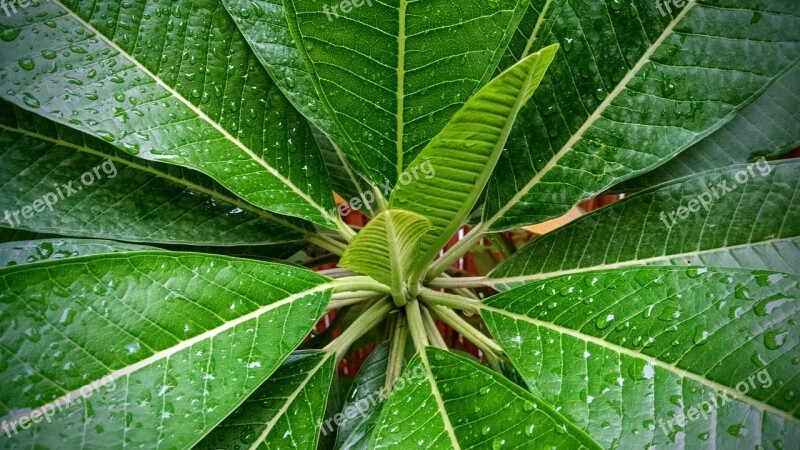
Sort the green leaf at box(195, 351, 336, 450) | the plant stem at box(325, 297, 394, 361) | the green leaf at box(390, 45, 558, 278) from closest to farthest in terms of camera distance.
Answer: the green leaf at box(390, 45, 558, 278)
the green leaf at box(195, 351, 336, 450)
the plant stem at box(325, 297, 394, 361)

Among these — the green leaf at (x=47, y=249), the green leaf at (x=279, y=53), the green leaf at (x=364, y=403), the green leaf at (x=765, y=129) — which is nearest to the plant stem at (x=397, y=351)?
the green leaf at (x=364, y=403)

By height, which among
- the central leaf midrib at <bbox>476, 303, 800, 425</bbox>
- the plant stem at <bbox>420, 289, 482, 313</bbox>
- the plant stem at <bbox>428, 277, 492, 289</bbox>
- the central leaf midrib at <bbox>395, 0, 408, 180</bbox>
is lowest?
the plant stem at <bbox>428, 277, 492, 289</bbox>

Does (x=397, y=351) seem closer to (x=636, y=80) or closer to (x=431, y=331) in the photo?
(x=431, y=331)

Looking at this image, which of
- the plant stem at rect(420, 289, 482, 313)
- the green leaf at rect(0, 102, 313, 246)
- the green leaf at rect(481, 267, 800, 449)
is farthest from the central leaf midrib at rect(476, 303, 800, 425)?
the green leaf at rect(0, 102, 313, 246)

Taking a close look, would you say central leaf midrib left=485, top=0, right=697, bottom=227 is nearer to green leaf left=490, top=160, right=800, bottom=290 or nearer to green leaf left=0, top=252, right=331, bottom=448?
green leaf left=490, top=160, right=800, bottom=290

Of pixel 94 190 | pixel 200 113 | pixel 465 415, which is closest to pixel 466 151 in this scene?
pixel 465 415

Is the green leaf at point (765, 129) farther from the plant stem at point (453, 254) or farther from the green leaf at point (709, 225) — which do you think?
the plant stem at point (453, 254)

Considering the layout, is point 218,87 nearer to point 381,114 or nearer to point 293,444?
Answer: point 381,114
